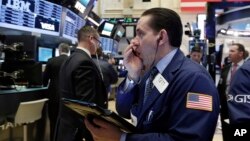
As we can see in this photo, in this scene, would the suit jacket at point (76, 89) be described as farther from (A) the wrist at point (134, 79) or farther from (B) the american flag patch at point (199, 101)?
(B) the american flag patch at point (199, 101)

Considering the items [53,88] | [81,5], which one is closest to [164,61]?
[53,88]

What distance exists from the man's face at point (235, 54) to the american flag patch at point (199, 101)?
4853 mm

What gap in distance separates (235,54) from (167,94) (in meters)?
5.06

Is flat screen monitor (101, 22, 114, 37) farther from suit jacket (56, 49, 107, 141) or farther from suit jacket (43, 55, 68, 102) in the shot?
suit jacket (56, 49, 107, 141)

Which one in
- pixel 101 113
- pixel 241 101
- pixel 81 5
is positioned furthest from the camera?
pixel 81 5

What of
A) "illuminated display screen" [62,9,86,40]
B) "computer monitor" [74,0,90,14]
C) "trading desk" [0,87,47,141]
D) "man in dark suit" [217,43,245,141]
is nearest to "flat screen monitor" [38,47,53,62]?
"illuminated display screen" [62,9,86,40]

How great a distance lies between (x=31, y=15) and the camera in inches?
249

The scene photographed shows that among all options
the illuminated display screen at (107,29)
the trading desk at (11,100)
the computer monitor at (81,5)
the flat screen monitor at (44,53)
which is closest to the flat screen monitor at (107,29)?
the illuminated display screen at (107,29)

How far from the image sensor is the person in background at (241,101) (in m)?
2.44

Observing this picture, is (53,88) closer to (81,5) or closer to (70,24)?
(70,24)

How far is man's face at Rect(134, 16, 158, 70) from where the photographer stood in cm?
178

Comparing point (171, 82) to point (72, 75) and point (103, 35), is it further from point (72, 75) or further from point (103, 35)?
point (103, 35)

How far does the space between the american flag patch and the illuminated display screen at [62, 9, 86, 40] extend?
646 centimetres

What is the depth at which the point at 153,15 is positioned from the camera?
180 centimetres
